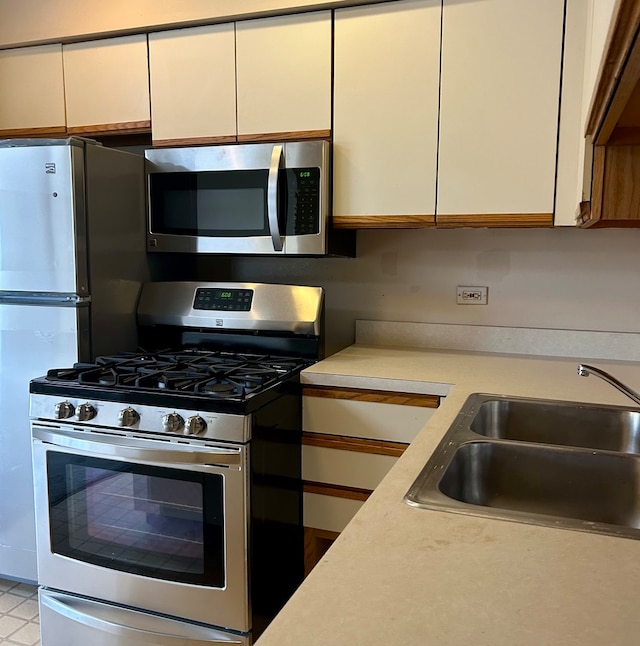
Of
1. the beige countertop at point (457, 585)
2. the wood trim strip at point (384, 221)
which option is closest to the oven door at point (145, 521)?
the beige countertop at point (457, 585)

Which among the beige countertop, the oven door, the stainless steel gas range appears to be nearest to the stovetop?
the stainless steel gas range

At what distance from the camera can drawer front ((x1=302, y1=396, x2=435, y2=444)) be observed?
1.84m

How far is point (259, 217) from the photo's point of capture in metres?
2.17

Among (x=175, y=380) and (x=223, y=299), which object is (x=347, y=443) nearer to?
(x=175, y=380)

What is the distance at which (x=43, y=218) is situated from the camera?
1.97 meters

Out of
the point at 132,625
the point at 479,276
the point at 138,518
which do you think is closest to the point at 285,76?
the point at 479,276

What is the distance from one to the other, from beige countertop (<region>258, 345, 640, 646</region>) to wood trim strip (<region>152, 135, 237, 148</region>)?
1.56 m

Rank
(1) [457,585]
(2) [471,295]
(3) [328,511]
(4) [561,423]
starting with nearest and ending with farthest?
(1) [457,585], (4) [561,423], (3) [328,511], (2) [471,295]

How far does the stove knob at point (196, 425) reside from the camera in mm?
1636

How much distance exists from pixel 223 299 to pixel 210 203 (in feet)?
1.18

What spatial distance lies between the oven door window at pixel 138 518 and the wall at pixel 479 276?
84 centimetres

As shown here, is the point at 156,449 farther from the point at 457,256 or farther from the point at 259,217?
the point at 457,256

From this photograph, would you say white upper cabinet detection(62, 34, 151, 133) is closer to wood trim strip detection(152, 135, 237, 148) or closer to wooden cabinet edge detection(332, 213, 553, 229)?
wood trim strip detection(152, 135, 237, 148)

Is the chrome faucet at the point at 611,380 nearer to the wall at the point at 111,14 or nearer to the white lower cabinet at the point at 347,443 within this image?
the white lower cabinet at the point at 347,443
